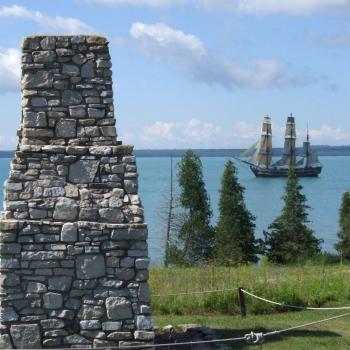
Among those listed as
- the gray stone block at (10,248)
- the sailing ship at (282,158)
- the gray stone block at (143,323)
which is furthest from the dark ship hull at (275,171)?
the gray stone block at (10,248)

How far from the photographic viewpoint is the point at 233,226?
36594 mm

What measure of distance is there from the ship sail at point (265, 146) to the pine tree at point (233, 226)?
84.0 m

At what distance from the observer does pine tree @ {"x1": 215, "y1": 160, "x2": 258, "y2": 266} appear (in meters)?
35.9

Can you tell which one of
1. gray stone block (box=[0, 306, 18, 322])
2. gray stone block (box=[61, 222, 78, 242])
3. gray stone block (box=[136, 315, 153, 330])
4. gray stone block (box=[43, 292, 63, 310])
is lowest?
gray stone block (box=[136, 315, 153, 330])

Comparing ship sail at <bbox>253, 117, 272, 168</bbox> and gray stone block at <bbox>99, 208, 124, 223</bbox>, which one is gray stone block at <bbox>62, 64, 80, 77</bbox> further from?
ship sail at <bbox>253, 117, 272, 168</bbox>

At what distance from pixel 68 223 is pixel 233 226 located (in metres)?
26.3

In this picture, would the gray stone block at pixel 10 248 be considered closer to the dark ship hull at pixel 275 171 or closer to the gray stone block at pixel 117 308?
the gray stone block at pixel 117 308

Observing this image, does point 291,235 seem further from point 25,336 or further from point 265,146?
point 265,146

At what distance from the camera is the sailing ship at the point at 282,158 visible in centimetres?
12188

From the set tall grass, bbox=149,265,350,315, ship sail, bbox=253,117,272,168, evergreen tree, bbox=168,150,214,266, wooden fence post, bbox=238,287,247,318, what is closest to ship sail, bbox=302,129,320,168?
ship sail, bbox=253,117,272,168

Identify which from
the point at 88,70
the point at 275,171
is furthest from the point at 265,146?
the point at 88,70

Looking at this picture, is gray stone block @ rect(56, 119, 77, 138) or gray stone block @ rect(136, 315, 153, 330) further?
gray stone block @ rect(56, 119, 77, 138)

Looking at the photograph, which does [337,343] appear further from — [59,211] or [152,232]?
[152,232]

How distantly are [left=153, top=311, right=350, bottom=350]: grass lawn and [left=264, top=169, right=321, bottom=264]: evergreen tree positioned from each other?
64.9 ft
